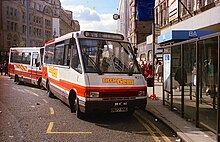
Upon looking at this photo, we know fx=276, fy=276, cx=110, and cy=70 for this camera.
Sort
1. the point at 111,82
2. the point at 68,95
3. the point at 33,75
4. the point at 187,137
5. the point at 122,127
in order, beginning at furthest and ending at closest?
the point at 33,75 < the point at 68,95 < the point at 111,82 < the point at 122,127 < the point at 187,137

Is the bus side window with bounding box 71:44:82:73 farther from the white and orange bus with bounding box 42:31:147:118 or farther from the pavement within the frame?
the pavement

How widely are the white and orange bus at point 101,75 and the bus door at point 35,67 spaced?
709 centimetres

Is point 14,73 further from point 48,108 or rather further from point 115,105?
point 115,105

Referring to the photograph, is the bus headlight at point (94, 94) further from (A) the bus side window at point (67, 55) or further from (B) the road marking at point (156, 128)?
(A) the bus side window at point (67, 55)

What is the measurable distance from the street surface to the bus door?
21.8 ft

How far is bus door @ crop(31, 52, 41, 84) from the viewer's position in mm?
16331

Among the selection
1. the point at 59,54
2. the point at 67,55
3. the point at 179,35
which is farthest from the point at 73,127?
the point at 179,35

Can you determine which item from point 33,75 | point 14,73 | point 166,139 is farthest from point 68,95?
point 14,73

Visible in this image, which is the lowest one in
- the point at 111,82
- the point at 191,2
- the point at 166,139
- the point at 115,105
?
the point at 166,139

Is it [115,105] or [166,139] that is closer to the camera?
[166,139]

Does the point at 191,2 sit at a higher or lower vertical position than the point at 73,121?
higher

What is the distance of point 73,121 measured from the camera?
25.5 feet

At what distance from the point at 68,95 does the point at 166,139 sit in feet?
12.7

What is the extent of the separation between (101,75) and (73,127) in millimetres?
1672
